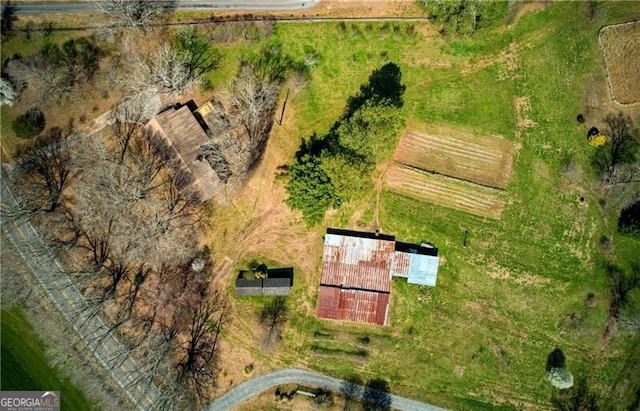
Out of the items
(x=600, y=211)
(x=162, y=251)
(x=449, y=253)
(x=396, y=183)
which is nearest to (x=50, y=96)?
(x=162, y=251)

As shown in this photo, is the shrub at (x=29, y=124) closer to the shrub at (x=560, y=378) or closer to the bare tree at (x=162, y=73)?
the bare tree at (x=162, y=73)

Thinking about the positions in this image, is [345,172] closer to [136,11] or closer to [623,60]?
[136,11]

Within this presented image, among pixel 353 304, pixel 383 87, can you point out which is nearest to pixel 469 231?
pixel 353 304

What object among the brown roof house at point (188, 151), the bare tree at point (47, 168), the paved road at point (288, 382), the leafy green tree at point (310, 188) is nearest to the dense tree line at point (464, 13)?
the leafy green tree at point (310, 188)

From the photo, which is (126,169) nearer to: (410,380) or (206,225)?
(206,225)

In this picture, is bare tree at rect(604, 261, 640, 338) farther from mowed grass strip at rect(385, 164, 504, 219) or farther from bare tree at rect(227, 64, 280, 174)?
bare tree at rect(227, 64, 280, 174)
